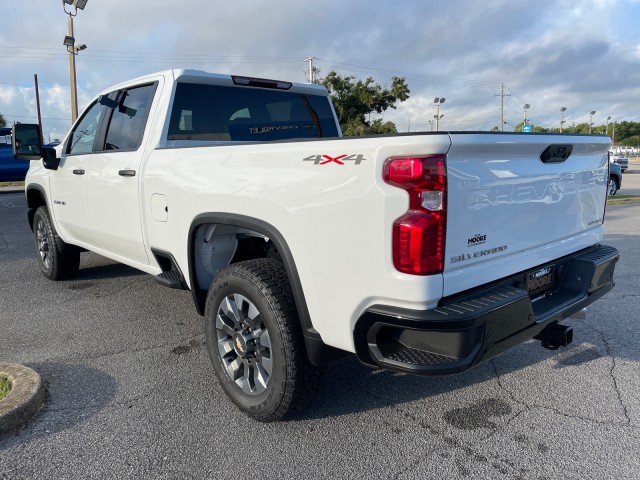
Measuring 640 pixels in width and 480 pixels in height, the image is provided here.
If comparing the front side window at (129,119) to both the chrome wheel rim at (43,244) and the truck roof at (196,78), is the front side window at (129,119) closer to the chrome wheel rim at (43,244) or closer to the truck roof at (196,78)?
the truck roof at (196,78)

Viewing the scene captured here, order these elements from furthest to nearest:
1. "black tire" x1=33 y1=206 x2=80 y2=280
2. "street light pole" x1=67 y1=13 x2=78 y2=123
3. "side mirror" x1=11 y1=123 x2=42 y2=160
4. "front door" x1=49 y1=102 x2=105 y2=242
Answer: "street light pole" x1=67 y1=13 x2=78 y2=123
"black tire" x1=33 y1=206 x2=80 y2=280
"side mirror" x1=11 y1=123 x2=42 y2=160
"front door" x1=49 y1=102 x2=105 y2=242

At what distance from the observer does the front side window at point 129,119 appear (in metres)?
3.89

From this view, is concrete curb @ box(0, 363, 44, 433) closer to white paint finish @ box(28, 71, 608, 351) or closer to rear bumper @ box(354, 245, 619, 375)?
white paint finish @ box(28, 71, 608, 351)

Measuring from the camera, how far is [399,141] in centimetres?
209

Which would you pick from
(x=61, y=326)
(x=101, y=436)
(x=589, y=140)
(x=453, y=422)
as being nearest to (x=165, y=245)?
(x=101, y=436)

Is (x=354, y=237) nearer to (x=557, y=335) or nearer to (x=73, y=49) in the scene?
(x=557, y=335)

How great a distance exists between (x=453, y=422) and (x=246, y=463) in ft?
3.78

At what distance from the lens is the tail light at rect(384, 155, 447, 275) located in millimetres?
2086

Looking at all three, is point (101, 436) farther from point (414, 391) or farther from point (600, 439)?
point (600, 439)

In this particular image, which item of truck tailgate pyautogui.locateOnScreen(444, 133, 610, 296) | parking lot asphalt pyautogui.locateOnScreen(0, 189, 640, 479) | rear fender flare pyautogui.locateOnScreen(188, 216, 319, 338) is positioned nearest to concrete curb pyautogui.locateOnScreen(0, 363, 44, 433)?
parking lot asphalt pyautogui.locateOnScreen(0, 189, 640, 479)

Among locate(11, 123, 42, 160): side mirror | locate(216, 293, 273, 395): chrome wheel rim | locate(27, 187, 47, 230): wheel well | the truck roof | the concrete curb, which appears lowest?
the concrete curb

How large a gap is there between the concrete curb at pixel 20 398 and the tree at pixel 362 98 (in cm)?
2129

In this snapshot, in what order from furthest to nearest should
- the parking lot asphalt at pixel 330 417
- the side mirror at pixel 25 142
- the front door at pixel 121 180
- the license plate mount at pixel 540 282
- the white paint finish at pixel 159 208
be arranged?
1. the side mirror at pixel 25 142
2. the front door at pixel 121 180
3. the white paint finish at pixel 159 208
4. the license plate mount at pixel 540 282
5. the parking lot asphalt at pixel 330 417

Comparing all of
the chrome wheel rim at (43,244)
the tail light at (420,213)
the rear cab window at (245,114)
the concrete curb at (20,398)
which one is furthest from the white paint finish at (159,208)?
the chrome wheel rim at (43,244)
